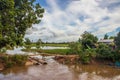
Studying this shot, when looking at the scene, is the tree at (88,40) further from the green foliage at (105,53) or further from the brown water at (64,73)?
the brown water at (64,73)


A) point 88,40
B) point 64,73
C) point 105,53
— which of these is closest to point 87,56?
point 105,53

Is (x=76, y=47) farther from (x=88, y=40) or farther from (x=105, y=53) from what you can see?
(x=88, y=40)

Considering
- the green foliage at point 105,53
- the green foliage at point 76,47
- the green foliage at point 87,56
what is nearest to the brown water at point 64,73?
the green foliage at point 87,56

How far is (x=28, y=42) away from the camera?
12164mm

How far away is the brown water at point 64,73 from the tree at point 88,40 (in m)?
11.3

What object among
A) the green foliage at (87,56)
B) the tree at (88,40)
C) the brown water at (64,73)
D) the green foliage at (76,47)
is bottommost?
the brown water at (64,73)

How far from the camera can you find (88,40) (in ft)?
125

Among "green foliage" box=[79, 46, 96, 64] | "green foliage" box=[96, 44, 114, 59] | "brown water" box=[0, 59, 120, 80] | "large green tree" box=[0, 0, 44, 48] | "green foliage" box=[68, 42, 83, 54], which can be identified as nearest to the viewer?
"large green tree" box=[0, 0, 44, 48]

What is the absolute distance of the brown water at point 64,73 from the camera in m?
20.5

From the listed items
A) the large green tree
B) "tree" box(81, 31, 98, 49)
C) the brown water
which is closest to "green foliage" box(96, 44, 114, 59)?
the brown water

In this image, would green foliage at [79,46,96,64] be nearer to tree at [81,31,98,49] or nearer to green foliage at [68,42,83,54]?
green foliage at [68,42,83,54]

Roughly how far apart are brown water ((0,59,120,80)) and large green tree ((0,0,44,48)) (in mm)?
9854

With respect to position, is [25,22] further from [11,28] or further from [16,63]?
[16,63]

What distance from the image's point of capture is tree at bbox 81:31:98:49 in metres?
38.2
